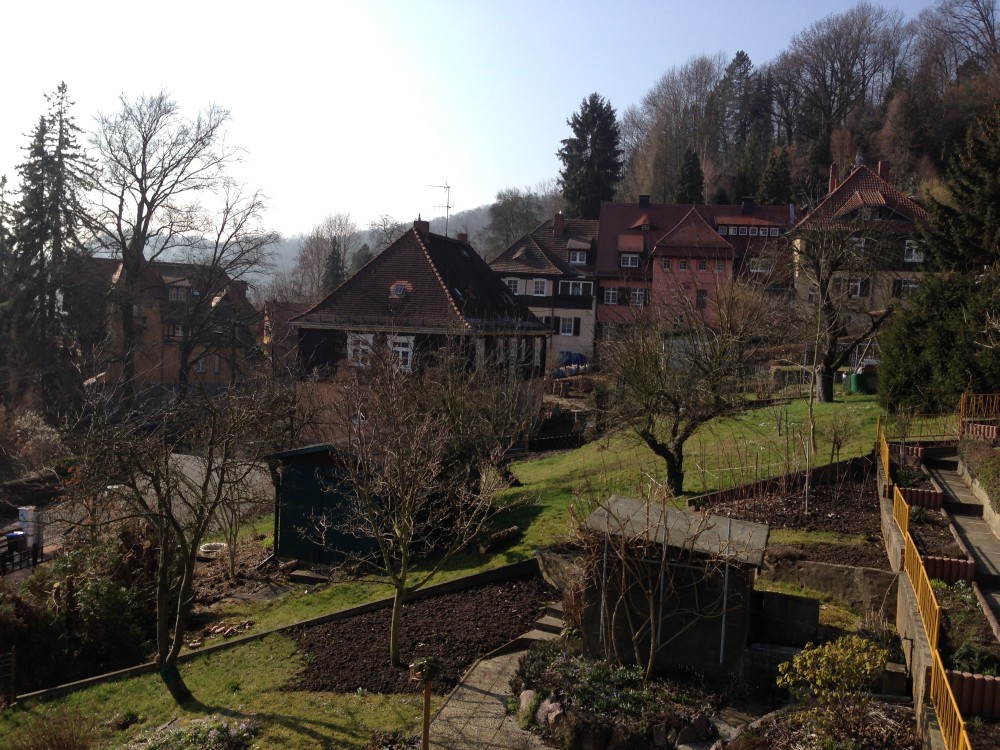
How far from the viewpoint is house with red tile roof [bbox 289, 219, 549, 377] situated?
30.0m


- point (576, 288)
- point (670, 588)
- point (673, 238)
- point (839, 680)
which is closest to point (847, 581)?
point (670, 588)

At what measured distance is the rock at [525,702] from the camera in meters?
9.32

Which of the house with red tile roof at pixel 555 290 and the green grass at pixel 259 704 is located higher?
the house with red tile roof at pixel 555 290

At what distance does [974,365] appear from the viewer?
20094mm

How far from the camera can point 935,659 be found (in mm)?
7398

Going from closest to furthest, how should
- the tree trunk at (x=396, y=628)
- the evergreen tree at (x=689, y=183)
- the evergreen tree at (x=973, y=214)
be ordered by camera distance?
the tree trunk at (x=396, y=628)
the evergreen tree at (x=973, y=214)
the evergreen tree at (x=689, y=183)

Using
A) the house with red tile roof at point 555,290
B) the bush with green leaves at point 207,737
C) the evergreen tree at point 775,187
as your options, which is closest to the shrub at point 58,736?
the bush with green leaves at point 207,737

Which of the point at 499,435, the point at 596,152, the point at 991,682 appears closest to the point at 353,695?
the point at 991,682

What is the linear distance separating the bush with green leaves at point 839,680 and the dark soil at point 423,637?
434 centimetres

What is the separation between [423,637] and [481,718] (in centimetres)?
253

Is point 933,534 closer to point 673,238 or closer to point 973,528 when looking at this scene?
point 973,528

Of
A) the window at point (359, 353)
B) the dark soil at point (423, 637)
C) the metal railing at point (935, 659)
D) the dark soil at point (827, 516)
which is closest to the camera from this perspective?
the metal railing at point (935, 659)

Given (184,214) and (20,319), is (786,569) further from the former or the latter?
(20,319)

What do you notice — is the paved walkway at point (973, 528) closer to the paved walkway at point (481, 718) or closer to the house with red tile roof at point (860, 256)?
the paved walkway at point (481, 718)
